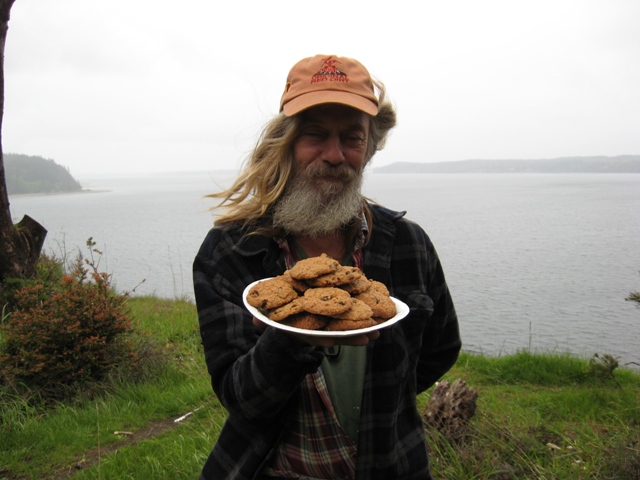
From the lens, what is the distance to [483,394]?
6.84 meters

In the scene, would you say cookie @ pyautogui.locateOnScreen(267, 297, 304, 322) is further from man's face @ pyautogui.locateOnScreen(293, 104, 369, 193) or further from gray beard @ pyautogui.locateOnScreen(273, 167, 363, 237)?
man's face @ pyautogui.locateOnScreen(293, 104, 369, 193)

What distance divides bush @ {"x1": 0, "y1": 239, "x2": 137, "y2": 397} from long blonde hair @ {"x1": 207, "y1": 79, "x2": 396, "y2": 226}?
4.54 meters

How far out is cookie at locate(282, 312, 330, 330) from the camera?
1.71 metres

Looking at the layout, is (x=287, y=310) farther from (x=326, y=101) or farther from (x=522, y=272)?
(x=522, y=272)

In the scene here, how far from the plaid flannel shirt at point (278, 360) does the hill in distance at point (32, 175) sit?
109 metres

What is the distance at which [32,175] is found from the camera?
106688 mm

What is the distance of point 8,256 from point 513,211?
47428 millimetres

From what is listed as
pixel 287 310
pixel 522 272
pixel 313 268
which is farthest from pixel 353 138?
pixel 522 272

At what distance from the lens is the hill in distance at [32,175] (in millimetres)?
99213

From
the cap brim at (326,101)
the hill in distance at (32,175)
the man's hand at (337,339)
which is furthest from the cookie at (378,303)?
the hill in distance at (32,175)

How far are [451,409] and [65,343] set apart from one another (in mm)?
4693

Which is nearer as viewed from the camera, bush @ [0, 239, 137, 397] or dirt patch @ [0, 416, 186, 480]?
dirt patch @ [0, 416, 186, 480]

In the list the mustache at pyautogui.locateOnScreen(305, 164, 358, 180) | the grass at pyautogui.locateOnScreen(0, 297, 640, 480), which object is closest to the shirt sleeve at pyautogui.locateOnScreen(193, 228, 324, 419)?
the mustache at pyautogui.locateOnScreen(305, 164, 358, 180)

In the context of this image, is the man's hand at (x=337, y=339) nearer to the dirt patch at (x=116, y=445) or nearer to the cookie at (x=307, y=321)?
the cookie at (x=307, y=321)
